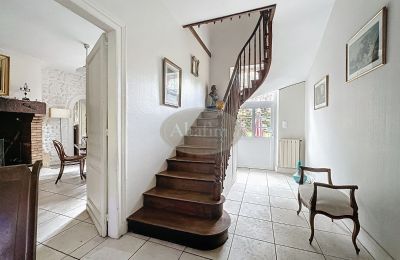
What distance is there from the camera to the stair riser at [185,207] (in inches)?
81.5

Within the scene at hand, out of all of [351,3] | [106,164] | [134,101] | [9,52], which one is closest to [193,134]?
[134,101]

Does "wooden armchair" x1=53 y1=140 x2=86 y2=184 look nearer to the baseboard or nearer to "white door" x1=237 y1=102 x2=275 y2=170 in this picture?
"white door" x1=237 y1=102 x2=275 y2=170

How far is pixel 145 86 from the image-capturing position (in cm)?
235

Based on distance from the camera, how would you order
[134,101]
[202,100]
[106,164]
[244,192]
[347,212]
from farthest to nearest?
[202,100] → [244,192] → [134,101] → [106,164] → [347,212]

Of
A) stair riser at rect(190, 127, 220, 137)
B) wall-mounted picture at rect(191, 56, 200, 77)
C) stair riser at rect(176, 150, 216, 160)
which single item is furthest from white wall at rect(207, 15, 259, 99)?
stair riser at rect(176, 150, 216, 160)

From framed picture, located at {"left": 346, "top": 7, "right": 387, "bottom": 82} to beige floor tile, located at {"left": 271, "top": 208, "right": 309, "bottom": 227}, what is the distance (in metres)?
1.87

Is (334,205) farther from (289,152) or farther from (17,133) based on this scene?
(17,133)

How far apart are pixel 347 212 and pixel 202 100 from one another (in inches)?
146

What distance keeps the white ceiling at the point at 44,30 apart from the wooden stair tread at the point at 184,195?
9.41 feet

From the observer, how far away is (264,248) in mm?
1783

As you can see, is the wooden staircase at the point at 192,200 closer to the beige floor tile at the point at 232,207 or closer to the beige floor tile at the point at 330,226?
the beige floor tile at the point at 232,207

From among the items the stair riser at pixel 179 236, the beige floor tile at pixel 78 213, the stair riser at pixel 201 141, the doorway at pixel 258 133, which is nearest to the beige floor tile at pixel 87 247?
the stair riser at pixel 179 236

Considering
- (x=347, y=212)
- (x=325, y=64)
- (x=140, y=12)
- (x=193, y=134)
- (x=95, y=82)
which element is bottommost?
(x=347, y=212)

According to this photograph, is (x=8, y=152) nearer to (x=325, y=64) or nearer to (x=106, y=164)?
(x=106, y=164)
